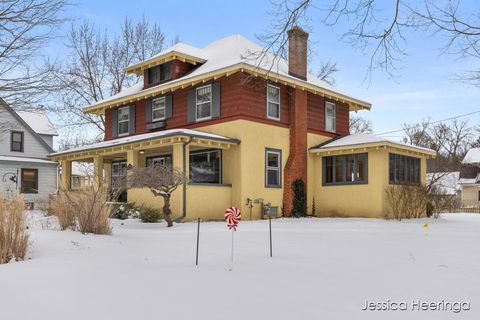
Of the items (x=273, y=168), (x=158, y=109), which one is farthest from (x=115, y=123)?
(x=273, y=168)

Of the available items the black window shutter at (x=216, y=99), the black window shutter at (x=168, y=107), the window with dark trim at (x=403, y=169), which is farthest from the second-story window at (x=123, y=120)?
the window with dark trim at (x=403, y=169)

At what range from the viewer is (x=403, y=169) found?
19.9 metres

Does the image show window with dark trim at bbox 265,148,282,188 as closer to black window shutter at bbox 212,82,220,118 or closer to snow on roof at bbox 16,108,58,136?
black window shutter at bbox 212,82,220,118

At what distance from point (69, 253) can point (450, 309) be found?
17.6 ft

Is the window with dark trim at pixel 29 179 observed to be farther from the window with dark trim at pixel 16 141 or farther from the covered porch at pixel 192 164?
the covered porch at pixel 192 164

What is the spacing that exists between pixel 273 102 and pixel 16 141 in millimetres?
19523

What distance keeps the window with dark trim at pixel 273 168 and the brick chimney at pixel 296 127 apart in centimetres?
31

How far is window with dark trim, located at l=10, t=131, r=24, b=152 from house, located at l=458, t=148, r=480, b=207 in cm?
3985

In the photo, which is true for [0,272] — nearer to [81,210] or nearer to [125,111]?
[81,210]

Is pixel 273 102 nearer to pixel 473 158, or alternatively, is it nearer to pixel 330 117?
pixel 330 117

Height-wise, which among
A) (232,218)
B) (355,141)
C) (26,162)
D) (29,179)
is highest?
(355,141)

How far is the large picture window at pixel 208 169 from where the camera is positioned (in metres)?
19.0

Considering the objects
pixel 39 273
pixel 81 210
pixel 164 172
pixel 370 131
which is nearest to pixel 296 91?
pixel 164 172

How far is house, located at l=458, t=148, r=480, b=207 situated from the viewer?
46406 millimetres
